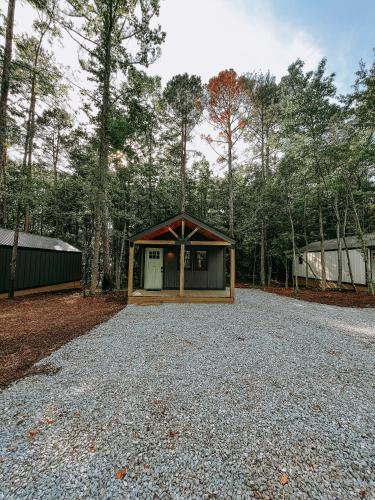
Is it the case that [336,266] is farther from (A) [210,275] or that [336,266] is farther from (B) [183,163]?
(B) [183,163]

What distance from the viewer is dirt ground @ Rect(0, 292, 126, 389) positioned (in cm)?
359

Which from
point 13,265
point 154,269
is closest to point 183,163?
point 154,269

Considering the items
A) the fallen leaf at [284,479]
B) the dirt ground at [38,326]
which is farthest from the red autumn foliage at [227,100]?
the fallen leaf at [284,479]

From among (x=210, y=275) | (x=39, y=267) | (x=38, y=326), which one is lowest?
(x=38, y=326)

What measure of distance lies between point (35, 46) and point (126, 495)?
51.4ft

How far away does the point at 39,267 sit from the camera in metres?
11.3

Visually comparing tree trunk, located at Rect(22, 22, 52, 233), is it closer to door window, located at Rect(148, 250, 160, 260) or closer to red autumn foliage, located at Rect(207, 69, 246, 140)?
door window, located at Rect(148, 250, 160, 260)

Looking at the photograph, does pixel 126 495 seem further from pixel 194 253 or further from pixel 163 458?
pixel 194 253

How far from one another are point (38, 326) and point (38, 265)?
7.09 metres

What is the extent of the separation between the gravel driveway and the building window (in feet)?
21.5

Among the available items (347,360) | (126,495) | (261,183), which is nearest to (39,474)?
(126,495)

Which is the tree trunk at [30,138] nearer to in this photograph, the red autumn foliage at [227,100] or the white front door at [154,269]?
the white front door at [154,269]

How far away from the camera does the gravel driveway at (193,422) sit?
1.62 meters

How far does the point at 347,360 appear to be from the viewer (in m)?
3.78
